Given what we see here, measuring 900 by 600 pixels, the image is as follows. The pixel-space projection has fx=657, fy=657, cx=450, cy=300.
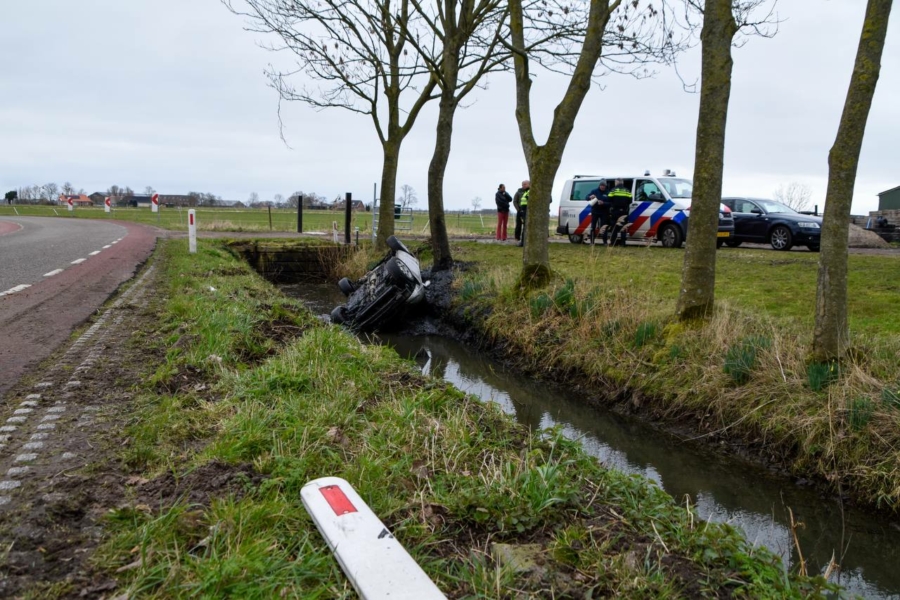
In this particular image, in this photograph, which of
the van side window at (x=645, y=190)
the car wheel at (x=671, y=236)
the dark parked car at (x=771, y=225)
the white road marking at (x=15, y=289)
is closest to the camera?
the white road marking at (x=15, y=289)

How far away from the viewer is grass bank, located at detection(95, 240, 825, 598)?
232 centimetres

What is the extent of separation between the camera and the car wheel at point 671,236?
1667cm

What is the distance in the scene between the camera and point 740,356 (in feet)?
18.9

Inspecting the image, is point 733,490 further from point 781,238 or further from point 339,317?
point 781,238

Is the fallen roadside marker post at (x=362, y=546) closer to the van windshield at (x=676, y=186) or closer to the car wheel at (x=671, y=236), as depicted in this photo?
the car wheel at (x=671, y=236)

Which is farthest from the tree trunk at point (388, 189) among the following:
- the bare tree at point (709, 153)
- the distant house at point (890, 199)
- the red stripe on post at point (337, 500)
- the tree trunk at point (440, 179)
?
the distant house at point (890, 199)

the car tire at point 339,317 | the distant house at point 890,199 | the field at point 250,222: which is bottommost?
the car tire at point 339,317

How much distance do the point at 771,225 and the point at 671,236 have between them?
3.10 metres

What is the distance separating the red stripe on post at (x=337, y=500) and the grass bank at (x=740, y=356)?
146 inches

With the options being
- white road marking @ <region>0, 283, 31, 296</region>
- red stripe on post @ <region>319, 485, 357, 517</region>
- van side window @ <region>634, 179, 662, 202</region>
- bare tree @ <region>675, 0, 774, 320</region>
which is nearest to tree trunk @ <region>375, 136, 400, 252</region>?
van side window @ <region>634, 179, 662, 202</region>

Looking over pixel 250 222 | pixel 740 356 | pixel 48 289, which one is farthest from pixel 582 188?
pixel 250 222

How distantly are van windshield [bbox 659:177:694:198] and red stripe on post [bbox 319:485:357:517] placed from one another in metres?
15.8

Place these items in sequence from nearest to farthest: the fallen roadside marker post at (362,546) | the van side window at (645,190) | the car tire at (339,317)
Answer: the fallen roadside marker post at (362,546)
the car tire at (339,317)
the van side window at (645,190)

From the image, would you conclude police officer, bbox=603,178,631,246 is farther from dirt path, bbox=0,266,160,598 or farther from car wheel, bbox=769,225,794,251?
dirt path, bbox=0,266,160,598
